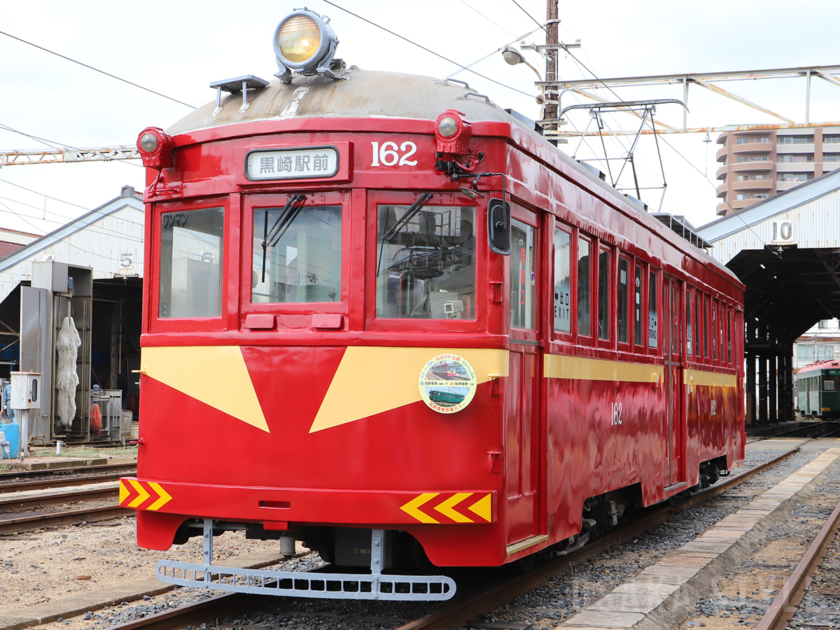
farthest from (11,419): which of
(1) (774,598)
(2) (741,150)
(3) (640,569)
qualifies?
(2) (741,150)

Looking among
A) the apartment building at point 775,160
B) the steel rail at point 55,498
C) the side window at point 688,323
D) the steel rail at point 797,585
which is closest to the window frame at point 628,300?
the steel rail at point 797,585

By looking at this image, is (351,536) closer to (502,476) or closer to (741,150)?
(502,476)

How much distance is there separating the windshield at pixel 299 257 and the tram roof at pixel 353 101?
61 cm

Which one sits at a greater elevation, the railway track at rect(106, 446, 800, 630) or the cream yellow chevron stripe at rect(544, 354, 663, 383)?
the cream yellow chevron stripe at rect(544, 354, 663, 383)

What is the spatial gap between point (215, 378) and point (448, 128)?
2019mm

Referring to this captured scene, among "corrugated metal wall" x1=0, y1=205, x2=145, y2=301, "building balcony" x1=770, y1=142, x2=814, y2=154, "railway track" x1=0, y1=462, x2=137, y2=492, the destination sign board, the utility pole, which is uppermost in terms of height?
"building balcony" x1=770, y1=142, x2=814, y2=154

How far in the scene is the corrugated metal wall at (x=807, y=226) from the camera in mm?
26688

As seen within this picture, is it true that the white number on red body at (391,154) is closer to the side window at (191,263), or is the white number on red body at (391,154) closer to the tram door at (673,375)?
the side window at (191,263)

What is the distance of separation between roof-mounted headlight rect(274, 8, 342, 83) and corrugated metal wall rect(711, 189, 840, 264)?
2361 centimetres

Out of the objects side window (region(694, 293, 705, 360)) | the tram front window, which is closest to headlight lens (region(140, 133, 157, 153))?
the tram front window

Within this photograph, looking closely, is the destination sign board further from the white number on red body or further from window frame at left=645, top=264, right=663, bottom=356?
window frame at left=645, top=264, right=663, bottom=356

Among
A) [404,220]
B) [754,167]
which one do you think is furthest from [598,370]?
[754,167]

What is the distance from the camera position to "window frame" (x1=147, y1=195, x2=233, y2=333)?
18.8 feet

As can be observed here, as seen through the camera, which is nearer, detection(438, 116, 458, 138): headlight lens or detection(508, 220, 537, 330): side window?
detection(438, 116, 458, 138): headlight lens
